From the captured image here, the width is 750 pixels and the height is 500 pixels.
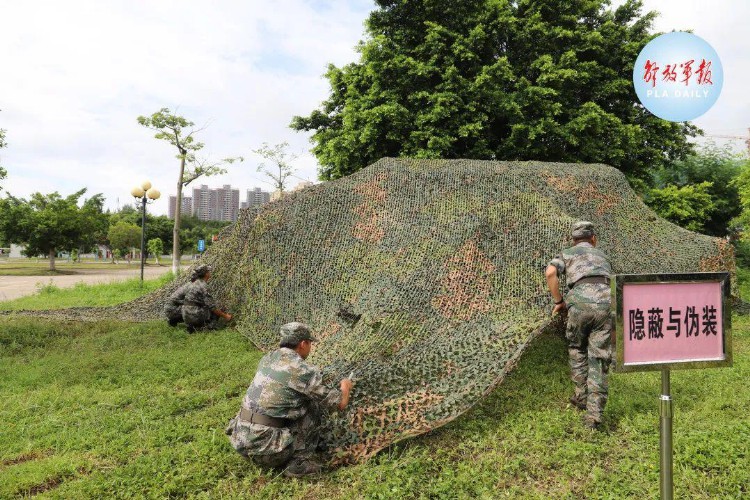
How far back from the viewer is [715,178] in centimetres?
1944

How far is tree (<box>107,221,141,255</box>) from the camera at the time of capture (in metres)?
42.4

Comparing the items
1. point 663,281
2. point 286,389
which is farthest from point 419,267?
point 663,281

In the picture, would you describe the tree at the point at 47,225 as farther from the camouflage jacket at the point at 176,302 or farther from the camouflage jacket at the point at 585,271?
the camouflage jacket at the point at 585,271

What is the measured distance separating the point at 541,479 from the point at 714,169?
2082 centimetres

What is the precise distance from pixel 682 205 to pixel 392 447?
14916mm

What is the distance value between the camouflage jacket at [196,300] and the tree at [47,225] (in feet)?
72.8

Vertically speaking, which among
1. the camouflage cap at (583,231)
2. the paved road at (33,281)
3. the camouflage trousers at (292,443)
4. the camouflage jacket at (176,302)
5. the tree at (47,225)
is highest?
the tree at (47,225)

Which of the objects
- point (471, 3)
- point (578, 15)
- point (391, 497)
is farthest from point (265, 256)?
point (578, 15)

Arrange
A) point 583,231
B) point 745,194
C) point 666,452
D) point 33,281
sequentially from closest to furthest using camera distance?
point 666,452
point 583,231
point 745,194
point 33,281

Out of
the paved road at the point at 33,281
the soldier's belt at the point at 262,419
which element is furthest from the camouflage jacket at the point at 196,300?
the paved road at the point at 33,281

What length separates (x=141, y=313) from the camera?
927 cm

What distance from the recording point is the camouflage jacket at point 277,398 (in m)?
3.39

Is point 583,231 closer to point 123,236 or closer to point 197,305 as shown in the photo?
point 197,305

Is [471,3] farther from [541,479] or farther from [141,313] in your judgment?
[541,479]
